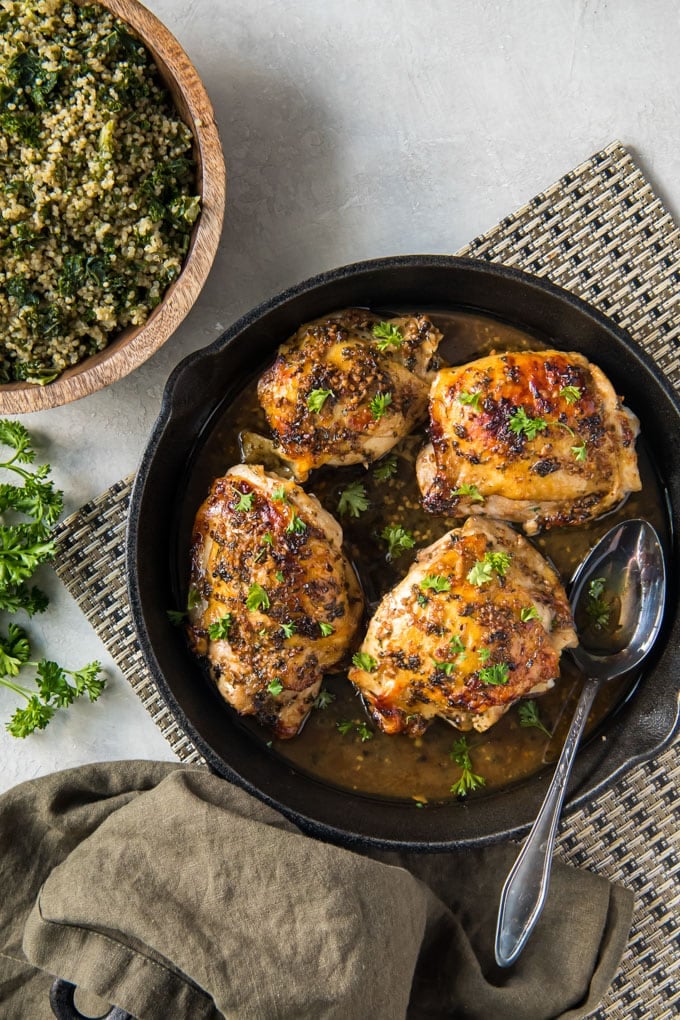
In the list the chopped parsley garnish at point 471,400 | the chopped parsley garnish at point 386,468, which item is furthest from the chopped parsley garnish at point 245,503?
the chopped parsley garnish at point 471,400

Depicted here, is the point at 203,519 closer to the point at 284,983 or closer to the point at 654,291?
the point at 284,983

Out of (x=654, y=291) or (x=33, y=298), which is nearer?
(x=33, y=298)

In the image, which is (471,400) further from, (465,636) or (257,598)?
(257,598)

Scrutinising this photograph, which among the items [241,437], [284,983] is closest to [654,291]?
[241,437]

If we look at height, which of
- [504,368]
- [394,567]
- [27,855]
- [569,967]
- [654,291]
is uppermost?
[504,368]

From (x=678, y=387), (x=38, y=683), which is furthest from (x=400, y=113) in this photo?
(x=38, y=683)

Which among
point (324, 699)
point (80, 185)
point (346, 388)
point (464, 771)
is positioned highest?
point (80, 185)
